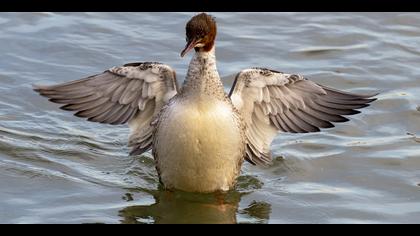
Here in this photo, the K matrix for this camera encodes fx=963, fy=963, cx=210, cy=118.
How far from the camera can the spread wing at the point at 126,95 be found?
386 inches

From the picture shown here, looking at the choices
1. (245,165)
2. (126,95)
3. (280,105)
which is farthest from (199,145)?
(245,165)

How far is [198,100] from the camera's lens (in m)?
9.12

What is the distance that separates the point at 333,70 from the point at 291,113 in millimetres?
3219

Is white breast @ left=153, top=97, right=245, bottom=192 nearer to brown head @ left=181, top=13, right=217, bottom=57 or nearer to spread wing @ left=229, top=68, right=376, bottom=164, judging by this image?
brown head @ left=181, top=13, right=217, bottom=57

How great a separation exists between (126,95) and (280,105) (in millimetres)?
1642

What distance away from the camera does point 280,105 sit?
33.8 feet

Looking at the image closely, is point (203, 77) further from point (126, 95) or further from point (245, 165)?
point (245, 165)

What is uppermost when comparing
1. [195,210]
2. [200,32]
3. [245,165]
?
[200,32]

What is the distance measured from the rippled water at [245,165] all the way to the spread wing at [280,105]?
504 mm

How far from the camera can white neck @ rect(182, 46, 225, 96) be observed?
914cm

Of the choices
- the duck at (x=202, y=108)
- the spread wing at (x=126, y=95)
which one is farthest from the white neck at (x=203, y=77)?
the spread wing at (x=126, y=95)

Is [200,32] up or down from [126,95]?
up

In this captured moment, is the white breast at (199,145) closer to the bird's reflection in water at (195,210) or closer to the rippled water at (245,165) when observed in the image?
the bird's reflection in water at (195,210)
